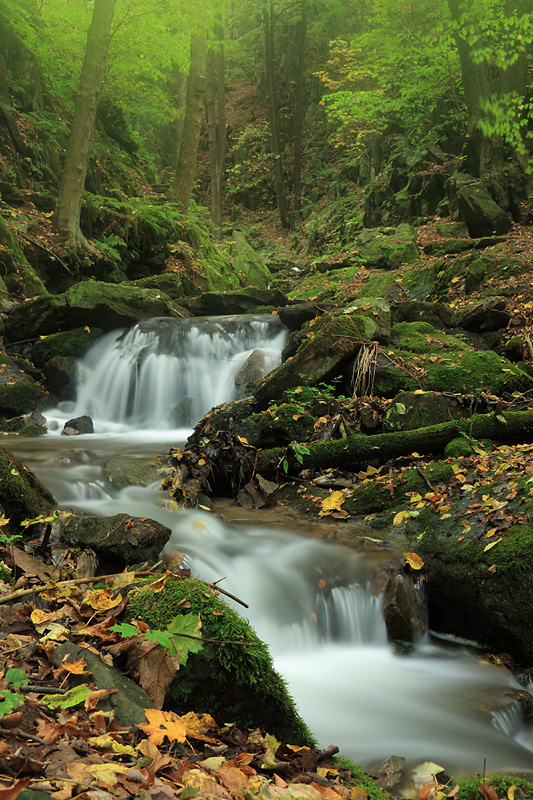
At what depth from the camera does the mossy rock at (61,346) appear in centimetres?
1174

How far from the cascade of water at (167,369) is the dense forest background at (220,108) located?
145 inches

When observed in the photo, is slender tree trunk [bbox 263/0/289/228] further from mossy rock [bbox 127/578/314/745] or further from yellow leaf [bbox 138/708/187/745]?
yellow leaf [bbox 138/708/187/745]

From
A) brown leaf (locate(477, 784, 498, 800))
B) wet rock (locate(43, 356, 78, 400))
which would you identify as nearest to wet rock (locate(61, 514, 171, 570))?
brown leaf (locate(477, 784, 498, 800))

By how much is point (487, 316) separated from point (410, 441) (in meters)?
4.26

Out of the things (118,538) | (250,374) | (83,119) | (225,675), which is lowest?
(225,675)

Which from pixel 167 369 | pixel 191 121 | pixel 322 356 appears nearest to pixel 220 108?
pixel 191 121

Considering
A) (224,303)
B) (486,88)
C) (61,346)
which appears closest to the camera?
(61,346)

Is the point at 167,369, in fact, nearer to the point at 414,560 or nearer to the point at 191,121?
the point at 414,560

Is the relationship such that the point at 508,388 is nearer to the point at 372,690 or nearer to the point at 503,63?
the point at 372,690

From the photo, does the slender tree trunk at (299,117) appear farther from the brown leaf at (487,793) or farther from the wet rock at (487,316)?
the brown leaf at (487,793)

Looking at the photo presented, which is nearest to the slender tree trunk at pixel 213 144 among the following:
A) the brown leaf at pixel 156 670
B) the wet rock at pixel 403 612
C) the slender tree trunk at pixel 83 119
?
the slender tree trunk at pixel 83 119

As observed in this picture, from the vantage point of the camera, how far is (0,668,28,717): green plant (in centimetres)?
176

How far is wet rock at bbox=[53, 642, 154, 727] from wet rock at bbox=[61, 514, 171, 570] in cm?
181

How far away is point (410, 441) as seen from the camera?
244 inches
